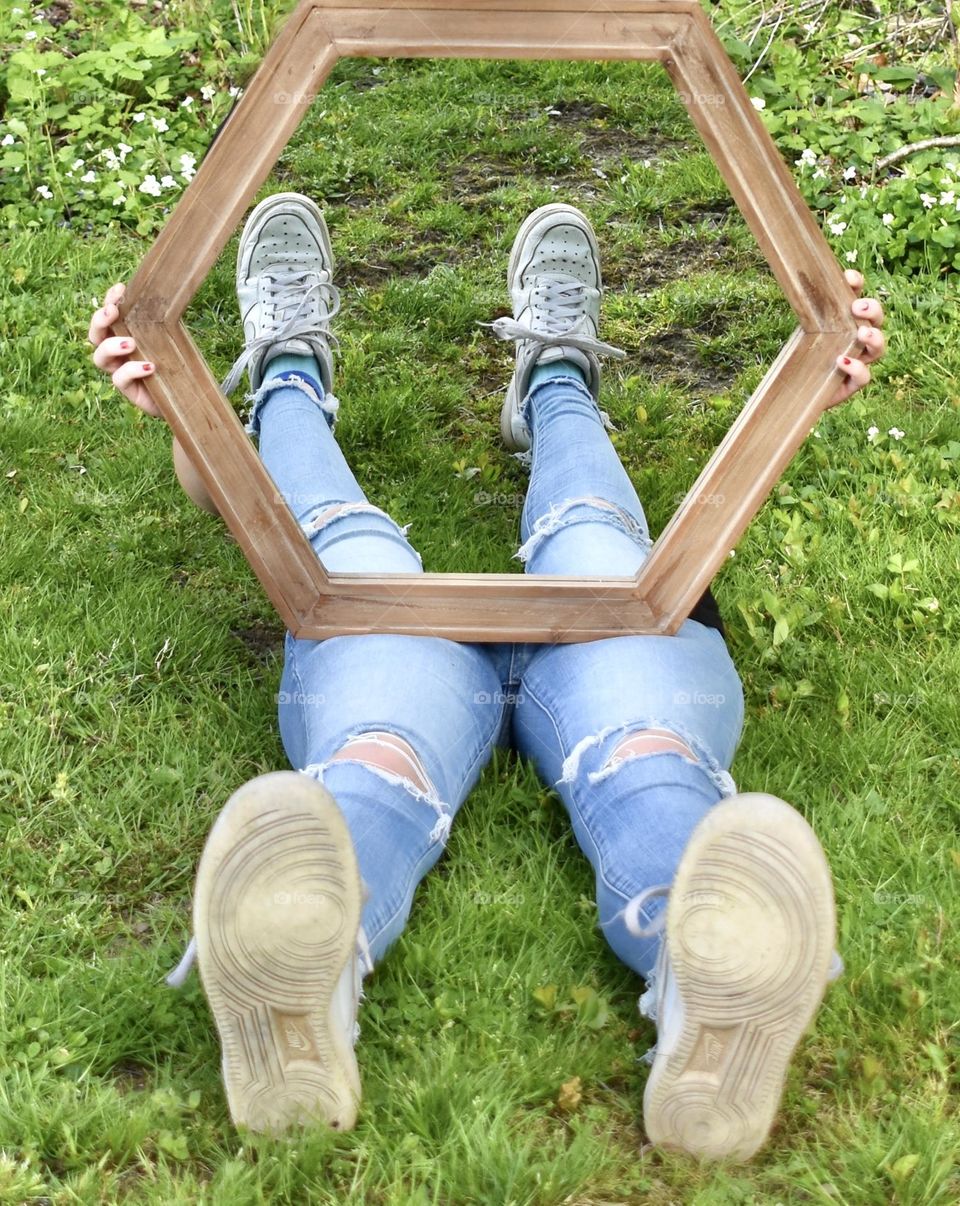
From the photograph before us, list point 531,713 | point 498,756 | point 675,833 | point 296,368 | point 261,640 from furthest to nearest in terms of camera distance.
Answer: point 296,368 → point 261,640 → point 498,756 → point 531,713 → point 675,833

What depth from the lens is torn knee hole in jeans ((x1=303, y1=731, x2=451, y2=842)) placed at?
1561mm

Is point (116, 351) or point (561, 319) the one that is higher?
point (116, 351)

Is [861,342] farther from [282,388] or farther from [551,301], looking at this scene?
[282,388]

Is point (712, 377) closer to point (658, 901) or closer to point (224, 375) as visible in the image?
point (224, 375)

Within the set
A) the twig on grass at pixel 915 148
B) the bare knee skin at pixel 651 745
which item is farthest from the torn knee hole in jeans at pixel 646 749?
the twig on grass at pixel 915 148

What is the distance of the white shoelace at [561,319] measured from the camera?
2.38 m

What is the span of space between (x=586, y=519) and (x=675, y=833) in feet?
1.94

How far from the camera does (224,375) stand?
2275 millimetres

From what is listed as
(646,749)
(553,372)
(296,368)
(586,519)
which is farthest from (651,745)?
(296,368)

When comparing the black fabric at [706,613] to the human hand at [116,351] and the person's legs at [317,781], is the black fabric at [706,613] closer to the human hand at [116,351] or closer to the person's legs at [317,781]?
the person's legs at [317,781]

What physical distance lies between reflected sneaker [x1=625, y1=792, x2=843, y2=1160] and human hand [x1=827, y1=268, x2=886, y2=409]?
2.00 ft

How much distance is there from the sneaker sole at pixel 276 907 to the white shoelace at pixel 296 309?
1243 millimetres

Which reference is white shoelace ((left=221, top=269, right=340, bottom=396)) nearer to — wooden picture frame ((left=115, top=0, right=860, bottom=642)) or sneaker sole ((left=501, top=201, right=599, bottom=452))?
sneaker sole ((left=501, top=201, right=599, bottom=452))

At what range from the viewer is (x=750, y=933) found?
4.14 ft
